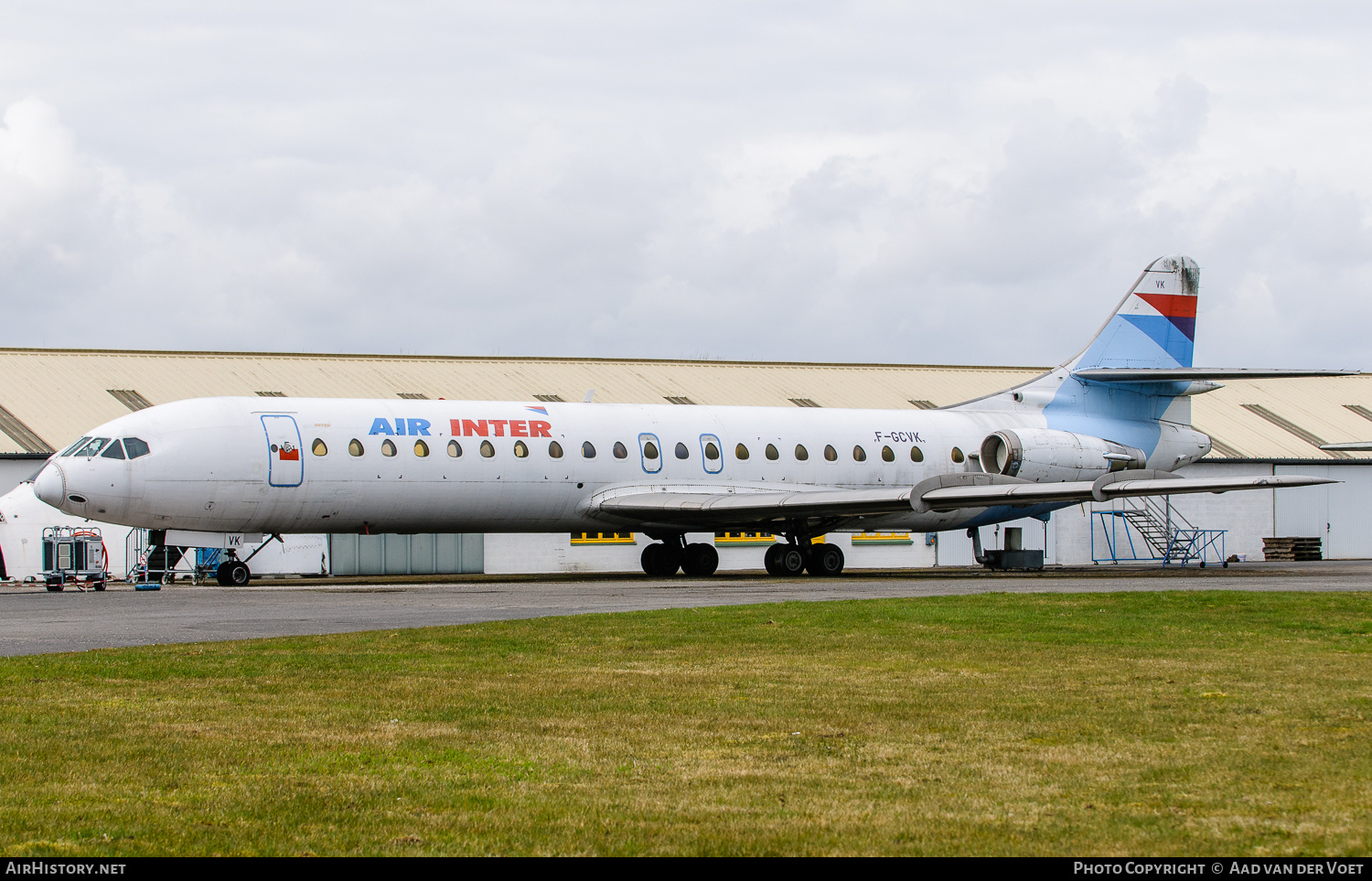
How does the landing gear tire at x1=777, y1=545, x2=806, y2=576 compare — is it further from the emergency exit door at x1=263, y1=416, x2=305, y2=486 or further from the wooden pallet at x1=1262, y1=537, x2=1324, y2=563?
the wooden pallet at x1=1262, y1=537, x2=1324, y2=563

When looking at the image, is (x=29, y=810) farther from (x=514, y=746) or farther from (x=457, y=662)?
(x=457, y=662)

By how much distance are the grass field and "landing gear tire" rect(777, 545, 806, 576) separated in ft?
68.5

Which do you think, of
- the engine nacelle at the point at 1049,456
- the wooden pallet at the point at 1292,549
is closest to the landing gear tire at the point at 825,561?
the engine nacelle at the point at 1049,456

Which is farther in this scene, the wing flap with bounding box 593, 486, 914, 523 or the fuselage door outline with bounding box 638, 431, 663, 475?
the fuselage door outline with bounding box 638, 431, 663, 475

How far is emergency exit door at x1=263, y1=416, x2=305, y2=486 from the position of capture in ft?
96.4

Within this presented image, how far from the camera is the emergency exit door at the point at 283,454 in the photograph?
96.4 feet

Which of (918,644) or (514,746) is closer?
(514,746)

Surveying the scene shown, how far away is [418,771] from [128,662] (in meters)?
6.01

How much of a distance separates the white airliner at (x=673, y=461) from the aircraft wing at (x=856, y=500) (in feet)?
0.21

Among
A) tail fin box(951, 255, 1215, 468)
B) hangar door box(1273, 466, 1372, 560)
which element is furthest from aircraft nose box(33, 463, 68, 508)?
hangar door box(1273, 466, 1372, 560)

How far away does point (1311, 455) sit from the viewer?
54406mm

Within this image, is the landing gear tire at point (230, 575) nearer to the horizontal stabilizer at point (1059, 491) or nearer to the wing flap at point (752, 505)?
the wing flap at point (752, 505)

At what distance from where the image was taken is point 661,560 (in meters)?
36.7
